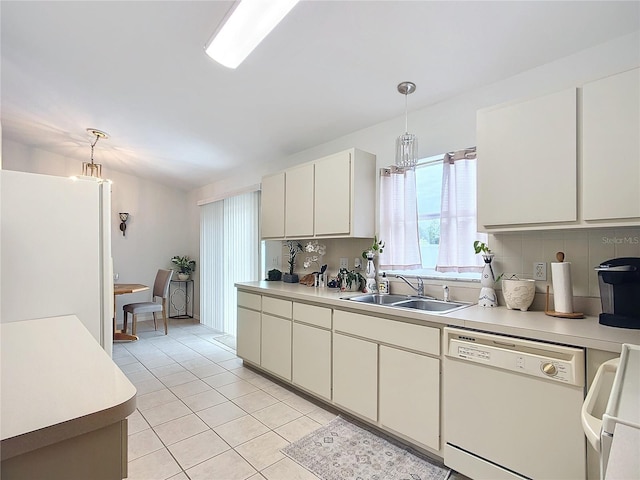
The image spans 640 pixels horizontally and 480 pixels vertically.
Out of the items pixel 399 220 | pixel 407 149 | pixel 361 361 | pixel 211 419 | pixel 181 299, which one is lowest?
pixel 211 419

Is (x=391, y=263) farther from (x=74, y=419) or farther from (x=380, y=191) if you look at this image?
(x=74, y=419)

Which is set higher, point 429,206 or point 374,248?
point 429,206

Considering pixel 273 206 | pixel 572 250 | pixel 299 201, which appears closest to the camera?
pixel 572 250

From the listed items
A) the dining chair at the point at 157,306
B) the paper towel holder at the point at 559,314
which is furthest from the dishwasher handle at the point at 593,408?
the dining chair at the point at 157,306

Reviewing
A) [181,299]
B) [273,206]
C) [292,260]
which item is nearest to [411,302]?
[292,260]

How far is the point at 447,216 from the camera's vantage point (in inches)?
97.3

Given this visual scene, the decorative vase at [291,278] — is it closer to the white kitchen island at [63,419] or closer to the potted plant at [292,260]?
the potted plant at [292,260]

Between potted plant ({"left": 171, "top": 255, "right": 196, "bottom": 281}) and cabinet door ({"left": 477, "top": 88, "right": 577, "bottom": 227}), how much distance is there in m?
5.41

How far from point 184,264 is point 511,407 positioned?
5722 millimetres

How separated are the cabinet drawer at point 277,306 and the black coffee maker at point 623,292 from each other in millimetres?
2164

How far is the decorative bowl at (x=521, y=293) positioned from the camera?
197 cm

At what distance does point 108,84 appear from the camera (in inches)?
115

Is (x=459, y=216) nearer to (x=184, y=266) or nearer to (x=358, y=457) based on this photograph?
(x=358, y=457)

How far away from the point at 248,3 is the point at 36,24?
182cm
